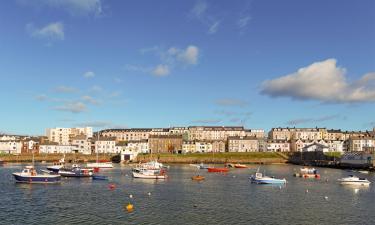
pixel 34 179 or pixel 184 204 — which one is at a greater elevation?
pixel 34 179

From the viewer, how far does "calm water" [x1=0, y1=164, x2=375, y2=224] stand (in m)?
43.5

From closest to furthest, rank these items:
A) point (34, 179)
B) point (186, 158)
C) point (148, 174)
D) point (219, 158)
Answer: point (34, 179) < point (148, 174) < point (186, 158) < point (219, 158)

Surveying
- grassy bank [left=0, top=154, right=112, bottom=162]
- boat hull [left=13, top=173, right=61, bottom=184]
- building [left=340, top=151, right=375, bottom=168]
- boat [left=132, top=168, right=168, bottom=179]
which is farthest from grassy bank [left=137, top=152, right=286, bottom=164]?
boat hull [left=13, top=173, right=61, bottom=184]

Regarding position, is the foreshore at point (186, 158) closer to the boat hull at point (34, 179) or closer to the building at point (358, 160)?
the building at point (358, 160)

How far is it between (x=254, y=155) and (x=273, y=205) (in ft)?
425

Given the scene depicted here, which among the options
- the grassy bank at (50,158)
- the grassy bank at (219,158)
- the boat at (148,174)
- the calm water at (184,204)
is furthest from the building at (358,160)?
the grassy bank at (50,158)

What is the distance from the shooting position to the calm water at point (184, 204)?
4347 cm

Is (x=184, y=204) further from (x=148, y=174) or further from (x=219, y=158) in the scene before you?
(x=219, y=158)

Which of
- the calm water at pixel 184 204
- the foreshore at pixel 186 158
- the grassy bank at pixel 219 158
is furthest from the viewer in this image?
the grassy bank at pixel 219 158

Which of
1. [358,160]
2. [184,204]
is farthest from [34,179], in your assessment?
[358,160]

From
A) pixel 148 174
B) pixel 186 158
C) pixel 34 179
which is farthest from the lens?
pixel 186 158

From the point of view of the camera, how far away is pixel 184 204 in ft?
175

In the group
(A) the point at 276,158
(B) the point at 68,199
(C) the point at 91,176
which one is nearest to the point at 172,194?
(B) the point at 68,199

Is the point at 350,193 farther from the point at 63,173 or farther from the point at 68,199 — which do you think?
the point at 63,173
